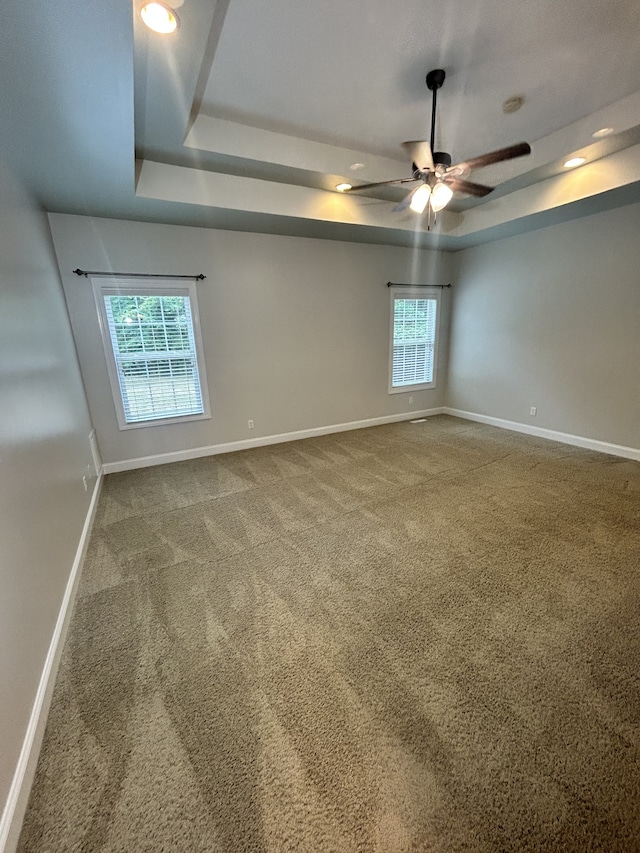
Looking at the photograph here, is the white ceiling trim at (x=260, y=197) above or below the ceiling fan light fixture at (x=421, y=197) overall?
above

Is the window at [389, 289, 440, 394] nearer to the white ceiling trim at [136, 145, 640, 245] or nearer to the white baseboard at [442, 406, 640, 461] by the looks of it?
the white baseboard at [442, 406, 640, 461]

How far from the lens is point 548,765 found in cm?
113

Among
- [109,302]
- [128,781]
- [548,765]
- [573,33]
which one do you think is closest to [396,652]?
[548,765]

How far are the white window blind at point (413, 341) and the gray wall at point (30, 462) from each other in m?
4.15

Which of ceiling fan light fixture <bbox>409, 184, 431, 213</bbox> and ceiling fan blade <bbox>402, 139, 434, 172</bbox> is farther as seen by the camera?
ceiling fan light fixture <bbox>409, 184, 431, 213</bbox>

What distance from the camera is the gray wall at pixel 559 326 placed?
3.57 metres

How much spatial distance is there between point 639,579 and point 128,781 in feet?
8.80

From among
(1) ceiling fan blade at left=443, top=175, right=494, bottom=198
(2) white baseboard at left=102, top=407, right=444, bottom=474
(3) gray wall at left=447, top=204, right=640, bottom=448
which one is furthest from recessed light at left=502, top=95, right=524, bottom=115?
(2) white baseboard at left=102, top=407, right=444, bottom=474

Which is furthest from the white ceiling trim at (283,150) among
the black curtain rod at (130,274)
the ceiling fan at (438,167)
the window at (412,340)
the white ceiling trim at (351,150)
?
the window at (412,340)

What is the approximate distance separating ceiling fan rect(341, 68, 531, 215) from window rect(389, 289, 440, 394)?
7.72ft

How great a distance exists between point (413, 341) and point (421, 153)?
3.22m

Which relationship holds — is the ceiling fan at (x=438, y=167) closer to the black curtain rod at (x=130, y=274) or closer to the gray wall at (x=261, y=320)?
the gray wall at (x=261, y=320)

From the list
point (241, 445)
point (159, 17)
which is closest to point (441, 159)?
point (159, 17)

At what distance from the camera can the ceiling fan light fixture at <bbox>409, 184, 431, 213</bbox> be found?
252 centimetres
